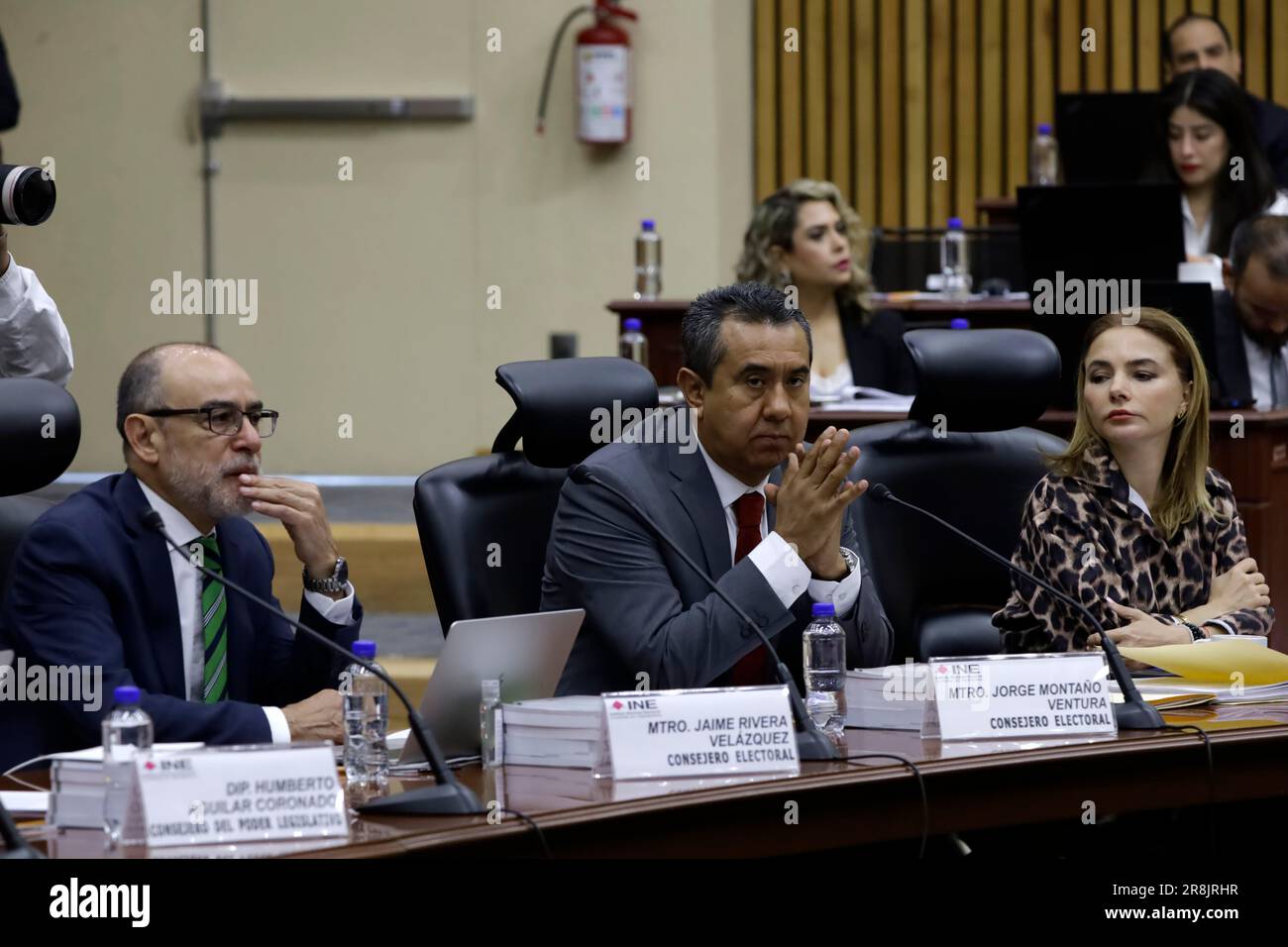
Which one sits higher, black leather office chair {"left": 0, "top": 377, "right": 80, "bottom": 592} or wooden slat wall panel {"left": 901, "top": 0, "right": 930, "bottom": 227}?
wooden slat wall panel {"left": 901, "top": 0, "right": 930, "bottom": 227}

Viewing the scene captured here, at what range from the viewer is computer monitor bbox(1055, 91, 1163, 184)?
5922mm

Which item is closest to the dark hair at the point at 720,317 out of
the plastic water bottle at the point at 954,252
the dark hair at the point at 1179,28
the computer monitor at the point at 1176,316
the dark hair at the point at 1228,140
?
the computer monitor at the point at 1176,316

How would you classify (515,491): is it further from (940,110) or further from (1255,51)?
(1255,51)

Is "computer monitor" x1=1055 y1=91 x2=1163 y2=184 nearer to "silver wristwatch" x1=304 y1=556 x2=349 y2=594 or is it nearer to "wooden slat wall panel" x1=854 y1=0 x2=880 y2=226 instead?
"wooden slat wall panel" x1=854 y1=0 x2=880 y2=226

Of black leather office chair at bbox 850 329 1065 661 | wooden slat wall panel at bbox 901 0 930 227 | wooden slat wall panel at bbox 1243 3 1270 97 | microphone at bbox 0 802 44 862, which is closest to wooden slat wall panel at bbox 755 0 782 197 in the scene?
wooden slat wall panel at bbox 901 0 930 227

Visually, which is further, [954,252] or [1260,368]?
[954,252]

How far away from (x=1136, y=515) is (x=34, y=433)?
175 cm

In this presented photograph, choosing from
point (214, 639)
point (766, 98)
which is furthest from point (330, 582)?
point (766, 98)

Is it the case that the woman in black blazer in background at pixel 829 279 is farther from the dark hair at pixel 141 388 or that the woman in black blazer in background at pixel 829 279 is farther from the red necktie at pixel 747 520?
the dark hair at pixel 141 388

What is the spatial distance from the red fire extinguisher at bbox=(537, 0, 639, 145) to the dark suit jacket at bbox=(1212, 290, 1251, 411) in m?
3.26

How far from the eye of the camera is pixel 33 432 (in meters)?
2.47

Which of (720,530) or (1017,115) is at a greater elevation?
(1017,115)

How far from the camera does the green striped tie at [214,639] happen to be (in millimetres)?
2555
